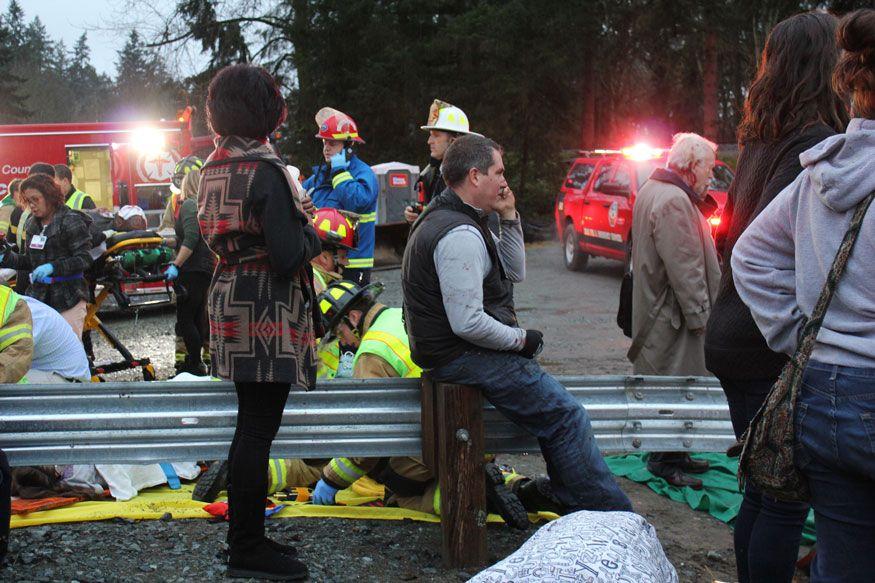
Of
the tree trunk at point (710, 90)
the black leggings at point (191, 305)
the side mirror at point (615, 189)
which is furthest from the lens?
the tree trunk at point (710, 90)

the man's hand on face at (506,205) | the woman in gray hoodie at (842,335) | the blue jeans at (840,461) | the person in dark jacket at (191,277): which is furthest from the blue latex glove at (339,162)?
the blue jeans at (840,461)

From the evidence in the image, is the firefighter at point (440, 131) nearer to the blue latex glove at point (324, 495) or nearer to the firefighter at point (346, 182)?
the firefighter at point (346, 182)

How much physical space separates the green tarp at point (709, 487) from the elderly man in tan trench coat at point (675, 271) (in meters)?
0.07

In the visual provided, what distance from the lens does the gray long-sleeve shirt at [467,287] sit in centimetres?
364

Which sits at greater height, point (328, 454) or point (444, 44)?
point (444, 44)

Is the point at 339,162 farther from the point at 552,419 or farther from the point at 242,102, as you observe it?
the point at 552,419

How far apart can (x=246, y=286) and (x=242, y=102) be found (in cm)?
68

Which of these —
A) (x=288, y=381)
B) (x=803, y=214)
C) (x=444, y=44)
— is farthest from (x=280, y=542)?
(x=444, y=44)

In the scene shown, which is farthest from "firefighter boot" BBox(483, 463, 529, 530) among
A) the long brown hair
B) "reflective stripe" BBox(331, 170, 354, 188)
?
"reflective stripe" BBox(331, 170, 354, 188)

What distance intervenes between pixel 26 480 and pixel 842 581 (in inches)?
148

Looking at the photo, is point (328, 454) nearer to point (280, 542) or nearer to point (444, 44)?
point (280, 542)

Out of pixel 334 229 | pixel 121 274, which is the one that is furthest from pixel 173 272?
pixel 334 229

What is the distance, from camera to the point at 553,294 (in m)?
13.3

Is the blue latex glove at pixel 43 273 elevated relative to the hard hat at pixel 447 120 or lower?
lower
